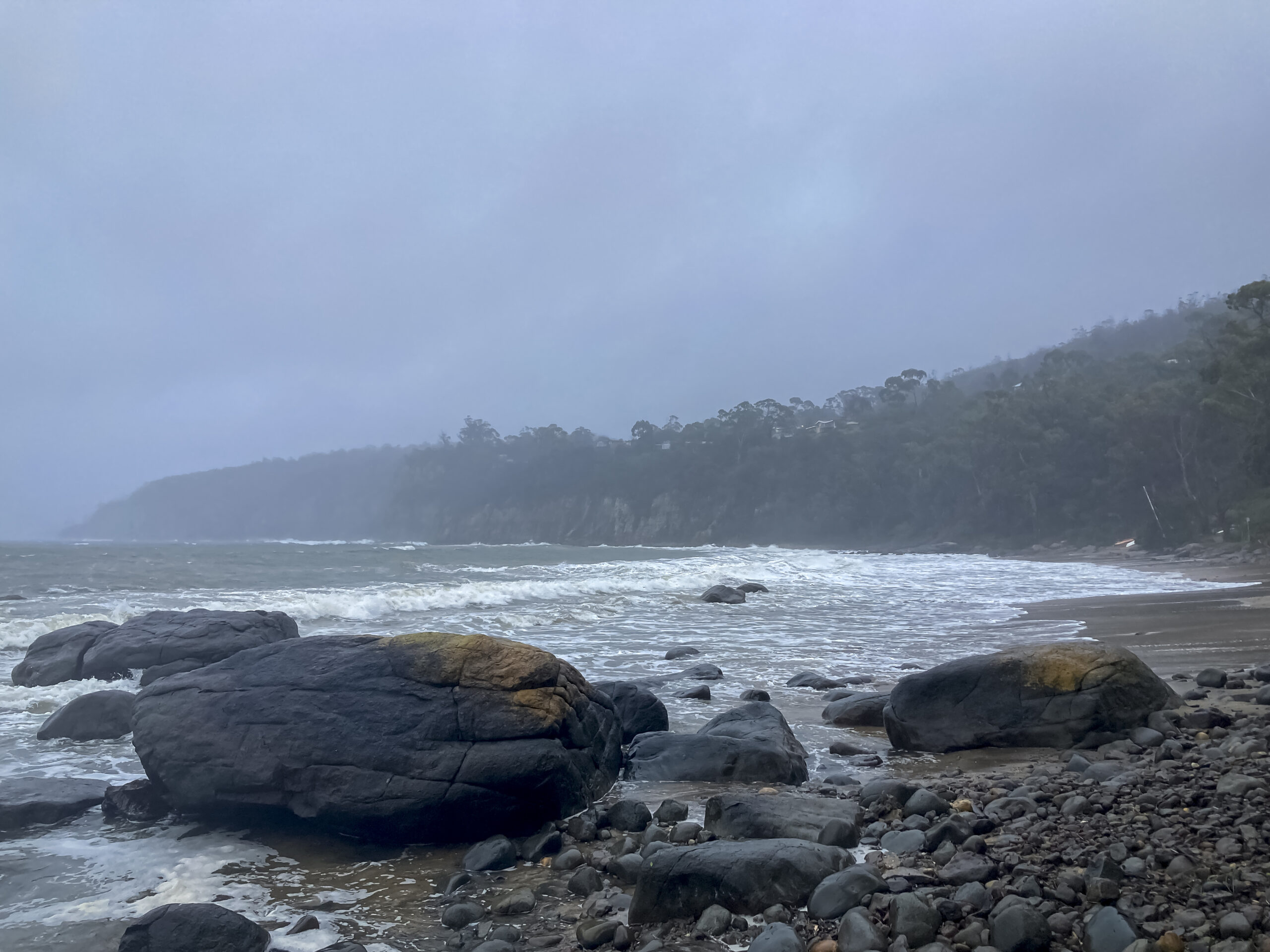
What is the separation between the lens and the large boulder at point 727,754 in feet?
20.2

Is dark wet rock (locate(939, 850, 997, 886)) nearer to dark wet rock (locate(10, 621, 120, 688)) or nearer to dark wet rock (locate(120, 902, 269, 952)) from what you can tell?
dark wet rock (locate(120, 902, 269, 952))

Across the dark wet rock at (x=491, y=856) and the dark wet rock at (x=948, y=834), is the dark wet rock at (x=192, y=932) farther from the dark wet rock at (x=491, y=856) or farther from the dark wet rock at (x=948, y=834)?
the dark wet rock at (x=948, y=834)

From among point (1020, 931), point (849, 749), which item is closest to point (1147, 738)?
point (849, 749)

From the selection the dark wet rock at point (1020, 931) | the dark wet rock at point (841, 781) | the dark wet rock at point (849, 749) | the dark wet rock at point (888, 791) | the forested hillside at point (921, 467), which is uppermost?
the forested hillside at point (921, 467)

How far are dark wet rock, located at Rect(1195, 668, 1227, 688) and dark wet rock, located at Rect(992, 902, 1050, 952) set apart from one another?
621 centimetres

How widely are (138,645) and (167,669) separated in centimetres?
75

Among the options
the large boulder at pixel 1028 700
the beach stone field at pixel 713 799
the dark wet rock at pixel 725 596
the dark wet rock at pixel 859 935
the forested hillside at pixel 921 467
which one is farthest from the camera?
the forested hillside at pixel 921 467

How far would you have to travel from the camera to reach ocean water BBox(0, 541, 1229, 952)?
4301 millimetres

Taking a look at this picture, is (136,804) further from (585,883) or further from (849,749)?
(849,749)

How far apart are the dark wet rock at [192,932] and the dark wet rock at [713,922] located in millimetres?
1947

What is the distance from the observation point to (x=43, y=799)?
536 centimetres

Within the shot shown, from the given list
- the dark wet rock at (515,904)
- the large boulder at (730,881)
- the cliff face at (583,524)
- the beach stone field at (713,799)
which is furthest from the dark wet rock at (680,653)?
the cliff face at (583,524)

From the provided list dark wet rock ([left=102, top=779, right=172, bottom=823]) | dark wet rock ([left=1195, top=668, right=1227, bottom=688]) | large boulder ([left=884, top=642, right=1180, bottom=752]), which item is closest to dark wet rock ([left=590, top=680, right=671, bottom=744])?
large boulder ([left=884, top=642, right=1180, bottom=752])

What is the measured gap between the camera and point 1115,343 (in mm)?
124188
